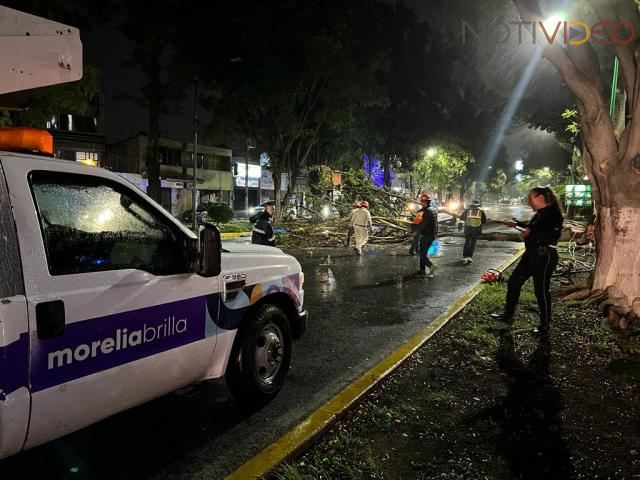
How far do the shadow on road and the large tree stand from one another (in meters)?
2.13

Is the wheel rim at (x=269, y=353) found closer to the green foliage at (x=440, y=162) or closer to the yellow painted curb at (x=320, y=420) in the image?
the yellow painted curb at (x=320, y=420)

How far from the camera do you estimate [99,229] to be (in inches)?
104

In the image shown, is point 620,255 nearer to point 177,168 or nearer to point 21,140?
point 21,140

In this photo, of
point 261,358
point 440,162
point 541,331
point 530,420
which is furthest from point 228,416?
point 440,162

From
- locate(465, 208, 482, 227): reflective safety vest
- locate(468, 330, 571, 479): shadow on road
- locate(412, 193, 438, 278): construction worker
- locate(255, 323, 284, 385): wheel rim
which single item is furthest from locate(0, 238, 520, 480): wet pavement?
locate(465, 208, 482, 227): reflective safety vest

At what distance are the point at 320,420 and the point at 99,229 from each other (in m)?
2.00

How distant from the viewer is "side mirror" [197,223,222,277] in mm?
2877

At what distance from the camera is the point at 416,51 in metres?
32.3

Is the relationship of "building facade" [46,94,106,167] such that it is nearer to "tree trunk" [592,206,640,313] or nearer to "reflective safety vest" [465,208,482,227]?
"reflective safety vest" [465,208,482,227]

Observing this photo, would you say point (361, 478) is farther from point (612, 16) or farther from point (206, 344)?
point (612, 16)

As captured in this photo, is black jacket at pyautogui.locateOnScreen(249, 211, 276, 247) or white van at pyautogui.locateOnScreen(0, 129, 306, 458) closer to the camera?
white van at pyautogui.locateOnScreen(0, 129, 306, 458)

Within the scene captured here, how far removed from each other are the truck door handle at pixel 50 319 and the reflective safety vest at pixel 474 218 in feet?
34.9

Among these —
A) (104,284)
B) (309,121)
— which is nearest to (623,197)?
(104,284)

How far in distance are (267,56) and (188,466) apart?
64.5 ft
